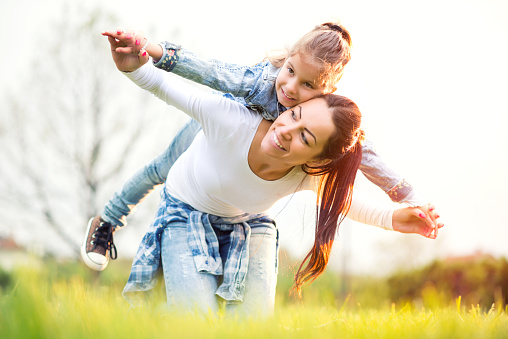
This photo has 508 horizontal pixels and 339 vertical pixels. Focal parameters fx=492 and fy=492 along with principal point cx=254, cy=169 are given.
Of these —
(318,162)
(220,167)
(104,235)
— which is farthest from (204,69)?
(104,235)

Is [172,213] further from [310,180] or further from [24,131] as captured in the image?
[24,131]

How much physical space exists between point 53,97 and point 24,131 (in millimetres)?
960

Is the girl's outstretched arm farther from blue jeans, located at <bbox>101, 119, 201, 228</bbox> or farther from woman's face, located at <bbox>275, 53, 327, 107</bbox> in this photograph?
blue jeans, located at <bbox>101, 119, 201, 228</bbox>

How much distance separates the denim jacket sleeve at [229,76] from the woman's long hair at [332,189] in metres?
0.33

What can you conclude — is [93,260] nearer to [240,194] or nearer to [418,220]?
[240,194]

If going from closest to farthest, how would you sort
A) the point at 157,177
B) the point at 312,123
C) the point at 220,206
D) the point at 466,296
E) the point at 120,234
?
the point at 312,123 → the point at 220,206 → the point at 157,177 → the point at 466,296 → the point at 120,234

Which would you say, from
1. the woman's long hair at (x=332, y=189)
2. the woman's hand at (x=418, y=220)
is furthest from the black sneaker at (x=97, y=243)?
the woman's hand at (x=418, y=220)

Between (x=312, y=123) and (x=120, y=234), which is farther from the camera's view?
(x=120, y=234)

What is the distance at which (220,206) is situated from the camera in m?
3.03

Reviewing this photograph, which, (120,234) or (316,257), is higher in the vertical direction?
(316,257)

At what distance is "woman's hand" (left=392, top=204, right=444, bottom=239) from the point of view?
9.67 feet

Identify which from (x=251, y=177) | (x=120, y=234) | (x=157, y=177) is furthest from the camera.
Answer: (x=120, y=234)

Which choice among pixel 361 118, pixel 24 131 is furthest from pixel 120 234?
pixel 361 118

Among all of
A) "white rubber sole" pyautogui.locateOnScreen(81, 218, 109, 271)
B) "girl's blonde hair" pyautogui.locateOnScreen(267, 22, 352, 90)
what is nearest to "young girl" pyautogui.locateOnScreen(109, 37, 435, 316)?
"girl's blonde hair" pyautogui.locateOnScreen(267, 22, 352, 90)
